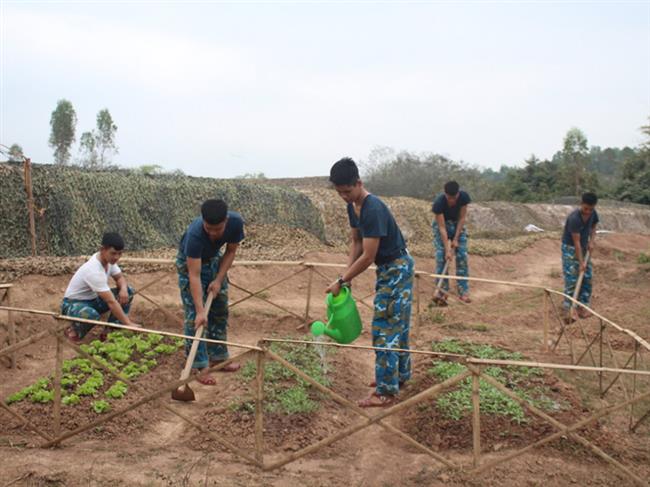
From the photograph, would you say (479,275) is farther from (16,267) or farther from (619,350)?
(16,267)

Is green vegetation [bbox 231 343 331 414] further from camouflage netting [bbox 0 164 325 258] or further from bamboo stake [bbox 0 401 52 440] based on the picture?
camouflage netting [bbox 0 164 325 258]

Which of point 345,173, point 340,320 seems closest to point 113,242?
point 340,320

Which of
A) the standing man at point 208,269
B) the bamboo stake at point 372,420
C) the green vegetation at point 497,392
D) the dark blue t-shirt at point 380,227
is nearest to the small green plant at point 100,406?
the standing man at point 208,269

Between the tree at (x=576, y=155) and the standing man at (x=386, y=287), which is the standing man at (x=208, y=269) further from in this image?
the tree at (x=576, y=155)

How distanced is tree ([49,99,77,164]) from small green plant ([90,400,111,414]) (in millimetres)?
33086

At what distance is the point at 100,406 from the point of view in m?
4.58

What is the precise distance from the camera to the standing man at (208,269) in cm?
486

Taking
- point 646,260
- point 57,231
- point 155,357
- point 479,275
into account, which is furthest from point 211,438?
point 646,260

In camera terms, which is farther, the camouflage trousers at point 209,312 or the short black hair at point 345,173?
the camouflage trousers at point 209,312

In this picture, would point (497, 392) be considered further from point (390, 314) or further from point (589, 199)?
point (589, 199)

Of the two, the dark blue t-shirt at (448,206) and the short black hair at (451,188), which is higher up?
the short black hair at (451,188)

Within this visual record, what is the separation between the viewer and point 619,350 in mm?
7082

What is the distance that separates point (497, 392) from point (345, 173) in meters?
2.16

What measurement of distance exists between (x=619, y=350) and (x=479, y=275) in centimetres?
658
